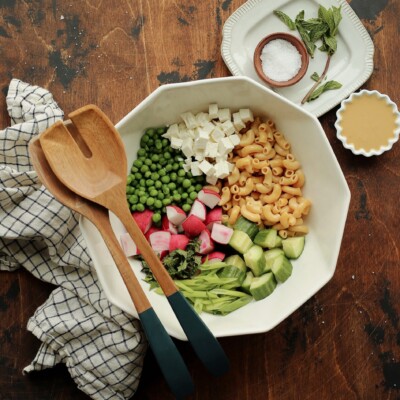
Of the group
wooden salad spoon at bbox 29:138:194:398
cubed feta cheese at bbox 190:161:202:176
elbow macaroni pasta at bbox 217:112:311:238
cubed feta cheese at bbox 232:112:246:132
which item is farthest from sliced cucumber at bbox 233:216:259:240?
wooden salad spoon at bbox 29:138:194:398

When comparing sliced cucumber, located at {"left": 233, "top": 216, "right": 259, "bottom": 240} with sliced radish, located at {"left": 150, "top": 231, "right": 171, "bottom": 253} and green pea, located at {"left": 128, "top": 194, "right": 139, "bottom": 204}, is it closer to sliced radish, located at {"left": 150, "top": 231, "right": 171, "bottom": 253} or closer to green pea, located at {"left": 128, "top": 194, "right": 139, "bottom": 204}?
sliced radish, located at {"left": 150, "top": 231, "right": 171, "bottom": 253}

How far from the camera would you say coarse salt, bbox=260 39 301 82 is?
220 centimetres

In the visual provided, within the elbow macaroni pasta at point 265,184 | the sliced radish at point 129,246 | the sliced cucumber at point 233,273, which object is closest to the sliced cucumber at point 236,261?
the sliced cucumber at point 233,273

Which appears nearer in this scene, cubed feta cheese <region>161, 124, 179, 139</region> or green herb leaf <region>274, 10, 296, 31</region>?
cubed feta cheese <region>161, 124, 179, 139</region>

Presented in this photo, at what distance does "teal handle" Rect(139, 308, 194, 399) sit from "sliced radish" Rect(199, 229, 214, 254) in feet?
1.25

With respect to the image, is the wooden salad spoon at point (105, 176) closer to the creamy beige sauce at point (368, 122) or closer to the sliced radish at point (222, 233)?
the sliced radish at point (222, 233)

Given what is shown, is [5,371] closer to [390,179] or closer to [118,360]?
[118,360]

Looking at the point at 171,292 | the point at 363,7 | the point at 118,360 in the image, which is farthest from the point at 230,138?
the point at 118,360

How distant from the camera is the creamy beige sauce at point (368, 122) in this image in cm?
221

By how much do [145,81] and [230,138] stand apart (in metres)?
0.43

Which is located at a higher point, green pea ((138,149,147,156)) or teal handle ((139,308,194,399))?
Answer: green pea ((138,149,147,156))

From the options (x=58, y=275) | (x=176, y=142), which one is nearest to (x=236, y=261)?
(x=176, y=142)

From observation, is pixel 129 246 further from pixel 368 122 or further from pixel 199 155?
pixel 368 122

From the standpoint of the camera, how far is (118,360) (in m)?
2.15
